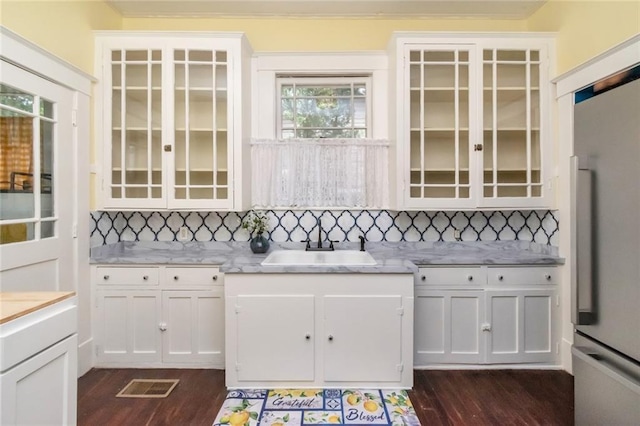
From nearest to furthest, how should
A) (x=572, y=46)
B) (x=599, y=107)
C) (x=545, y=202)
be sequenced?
(x=599, y=107)
(x=572, y=46)
(x=545, y=202)

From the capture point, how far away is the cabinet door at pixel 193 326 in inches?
103

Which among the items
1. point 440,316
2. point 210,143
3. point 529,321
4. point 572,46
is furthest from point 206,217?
point 572,46

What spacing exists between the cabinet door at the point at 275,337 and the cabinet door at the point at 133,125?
3.69 feet

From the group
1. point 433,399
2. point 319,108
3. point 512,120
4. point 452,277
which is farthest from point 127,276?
point 512,120

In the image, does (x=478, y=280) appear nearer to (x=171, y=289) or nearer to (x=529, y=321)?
(x=529, y=321)

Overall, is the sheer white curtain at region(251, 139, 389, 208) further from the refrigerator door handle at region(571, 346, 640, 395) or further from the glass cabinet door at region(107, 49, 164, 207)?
the refrigerator door handle at region(571, 346, 640, 395)

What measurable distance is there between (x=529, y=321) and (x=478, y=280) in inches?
19.4

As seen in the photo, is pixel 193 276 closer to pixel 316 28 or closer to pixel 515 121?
pixel 316 28

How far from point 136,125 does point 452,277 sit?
265 centimetres

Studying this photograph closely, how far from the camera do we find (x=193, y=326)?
8.61ft

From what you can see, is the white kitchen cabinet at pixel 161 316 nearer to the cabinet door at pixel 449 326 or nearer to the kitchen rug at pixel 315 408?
the kitchen rug at pixel 315 408

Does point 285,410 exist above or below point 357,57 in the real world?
below

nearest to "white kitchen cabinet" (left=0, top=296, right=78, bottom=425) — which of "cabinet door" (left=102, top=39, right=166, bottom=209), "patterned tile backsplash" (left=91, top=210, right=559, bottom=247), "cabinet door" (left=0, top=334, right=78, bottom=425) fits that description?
"cabinet door" (left=0, top=334, right=78, bottom=425)

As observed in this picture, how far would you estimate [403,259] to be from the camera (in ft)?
8.51
